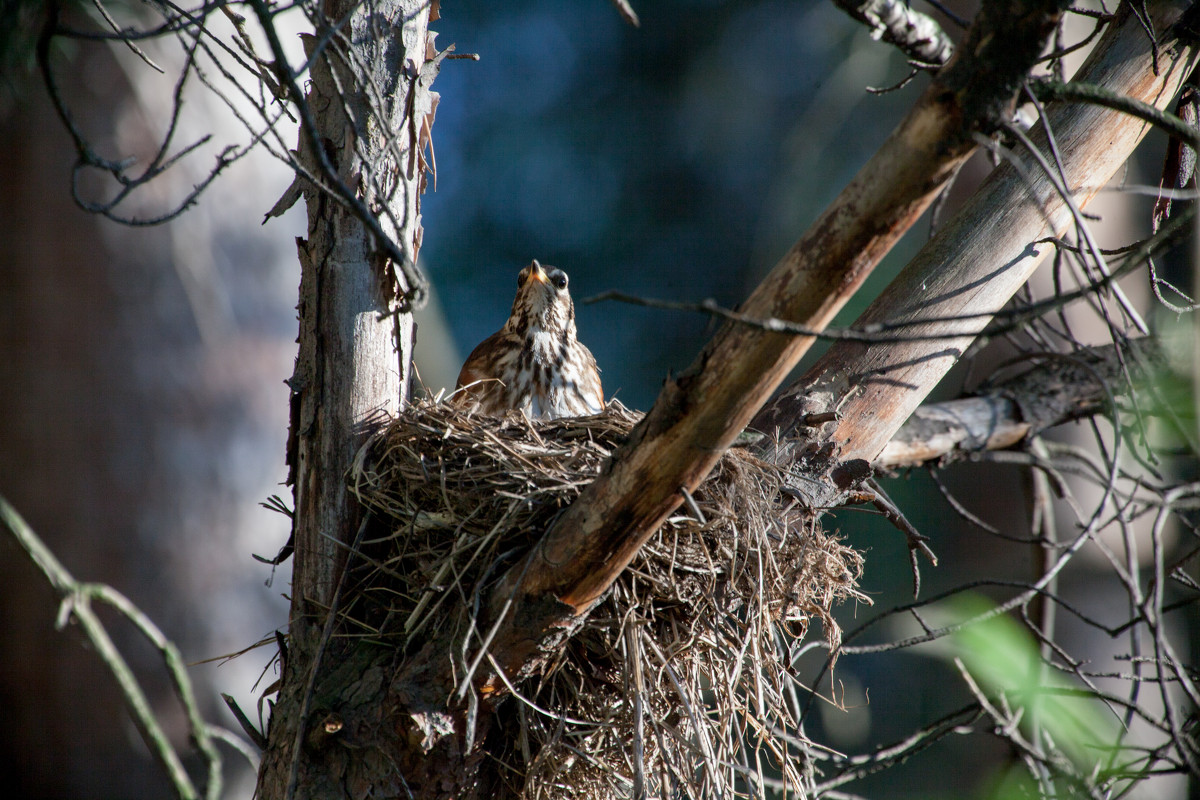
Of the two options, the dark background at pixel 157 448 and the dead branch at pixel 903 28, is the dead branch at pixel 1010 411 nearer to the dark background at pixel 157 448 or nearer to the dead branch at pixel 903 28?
the dark background at pixel 157 448

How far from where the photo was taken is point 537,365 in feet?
9.94

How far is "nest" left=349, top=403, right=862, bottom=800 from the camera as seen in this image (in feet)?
5.95

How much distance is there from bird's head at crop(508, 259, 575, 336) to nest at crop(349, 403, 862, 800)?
1188 mm

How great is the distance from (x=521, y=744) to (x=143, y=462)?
271 centimetres

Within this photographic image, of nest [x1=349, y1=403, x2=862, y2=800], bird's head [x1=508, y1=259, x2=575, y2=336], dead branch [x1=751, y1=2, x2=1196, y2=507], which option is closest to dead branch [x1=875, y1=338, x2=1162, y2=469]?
dead branch [x1=751, y1=2, x2=1196, y2=507]

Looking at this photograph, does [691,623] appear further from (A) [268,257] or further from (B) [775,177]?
(B) [775,177]

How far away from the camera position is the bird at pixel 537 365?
9.61 feet

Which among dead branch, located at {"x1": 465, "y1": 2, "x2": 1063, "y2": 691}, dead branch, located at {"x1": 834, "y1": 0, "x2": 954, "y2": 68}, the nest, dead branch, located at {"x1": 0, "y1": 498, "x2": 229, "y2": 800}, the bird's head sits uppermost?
dead branch, located at {"x1": 834, "y1": 0, "x2": 954, "y2": 68}

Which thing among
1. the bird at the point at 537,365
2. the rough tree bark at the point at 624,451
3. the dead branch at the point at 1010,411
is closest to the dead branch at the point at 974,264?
the rough tree bark at the point at 624,451

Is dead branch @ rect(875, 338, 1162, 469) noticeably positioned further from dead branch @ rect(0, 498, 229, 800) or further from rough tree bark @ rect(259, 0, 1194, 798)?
dead branch @ rect(0, 498, 229, 800)

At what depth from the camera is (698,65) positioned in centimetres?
938

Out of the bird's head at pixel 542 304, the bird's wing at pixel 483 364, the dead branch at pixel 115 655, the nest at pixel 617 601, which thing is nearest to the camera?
the dead branch at pixel 115 655

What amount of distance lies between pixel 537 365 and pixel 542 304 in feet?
1.07

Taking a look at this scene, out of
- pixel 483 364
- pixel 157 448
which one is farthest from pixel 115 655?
pixel 157 448
